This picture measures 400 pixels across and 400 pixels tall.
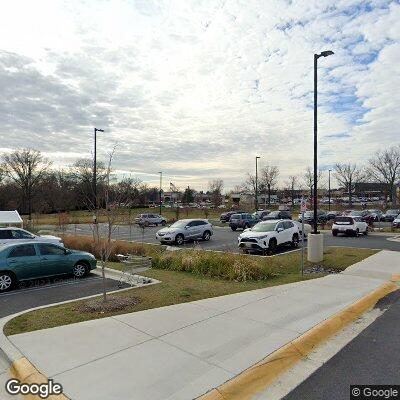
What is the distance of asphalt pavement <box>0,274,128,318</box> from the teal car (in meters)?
0.30

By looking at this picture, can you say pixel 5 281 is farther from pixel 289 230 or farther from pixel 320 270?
pixel 289 230

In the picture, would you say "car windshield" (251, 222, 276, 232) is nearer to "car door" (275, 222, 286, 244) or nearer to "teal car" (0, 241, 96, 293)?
"car door" (275, 222, 286, 244)

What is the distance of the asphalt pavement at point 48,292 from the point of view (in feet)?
28.8

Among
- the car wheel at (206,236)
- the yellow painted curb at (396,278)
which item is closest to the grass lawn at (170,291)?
the yellow painted curb at (396,278)

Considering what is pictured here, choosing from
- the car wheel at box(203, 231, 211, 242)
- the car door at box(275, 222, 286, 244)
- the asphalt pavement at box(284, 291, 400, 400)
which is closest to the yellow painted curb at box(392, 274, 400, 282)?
the asphalt pavement at box(284, 291, 400, 400)

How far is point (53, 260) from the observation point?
11508 millimetres

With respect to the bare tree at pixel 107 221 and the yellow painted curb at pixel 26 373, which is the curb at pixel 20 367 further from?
the bare tree at pixel 107 221

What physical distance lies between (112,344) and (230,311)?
261cm

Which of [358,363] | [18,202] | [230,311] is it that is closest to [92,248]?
[230,311]

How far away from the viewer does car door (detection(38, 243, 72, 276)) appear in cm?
1130

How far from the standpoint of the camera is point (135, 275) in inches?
444

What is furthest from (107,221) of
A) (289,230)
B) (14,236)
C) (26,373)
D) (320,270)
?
(289,230)

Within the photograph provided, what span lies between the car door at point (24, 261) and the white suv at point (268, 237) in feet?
31.6

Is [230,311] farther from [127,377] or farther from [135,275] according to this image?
[135,275]
